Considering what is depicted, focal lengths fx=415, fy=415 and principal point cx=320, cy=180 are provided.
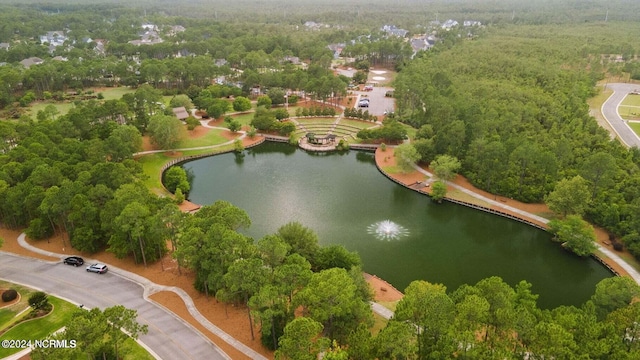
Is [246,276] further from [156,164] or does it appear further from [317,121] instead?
[317,121]

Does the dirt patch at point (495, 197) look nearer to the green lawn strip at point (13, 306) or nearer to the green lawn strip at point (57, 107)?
the green lawn strip at point (13, 306)

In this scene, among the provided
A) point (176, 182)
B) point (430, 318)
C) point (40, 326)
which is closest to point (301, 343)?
point (430, 318)

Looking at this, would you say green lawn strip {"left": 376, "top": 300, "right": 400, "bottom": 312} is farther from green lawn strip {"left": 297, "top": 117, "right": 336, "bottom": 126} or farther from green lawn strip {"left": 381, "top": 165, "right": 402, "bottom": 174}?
green lawn strip {"left": 297, "top": 117, "right": 336, "bottom": 126}

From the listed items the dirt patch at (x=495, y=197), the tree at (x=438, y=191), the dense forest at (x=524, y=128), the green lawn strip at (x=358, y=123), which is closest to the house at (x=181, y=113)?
the green lawn strip at (x=358, y=123)

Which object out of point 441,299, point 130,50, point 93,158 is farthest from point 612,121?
point 130,50

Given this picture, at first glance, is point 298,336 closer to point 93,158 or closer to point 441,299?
point 441,299

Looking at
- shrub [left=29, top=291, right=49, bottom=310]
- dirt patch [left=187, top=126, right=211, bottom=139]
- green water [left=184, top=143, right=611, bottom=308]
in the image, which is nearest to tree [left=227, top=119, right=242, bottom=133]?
dirt patch [left=187, top=126, right=211, bottom=139]
